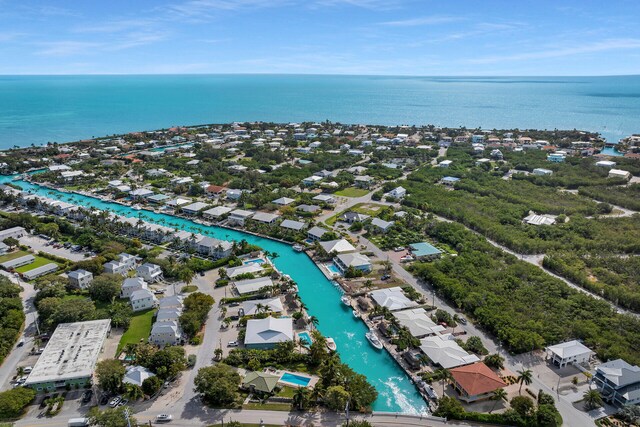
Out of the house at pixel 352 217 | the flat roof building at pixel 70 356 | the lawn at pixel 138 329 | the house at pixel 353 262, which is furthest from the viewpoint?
the house at pixel 352 217

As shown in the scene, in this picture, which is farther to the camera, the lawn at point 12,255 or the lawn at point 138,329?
the lawn at point 12,255

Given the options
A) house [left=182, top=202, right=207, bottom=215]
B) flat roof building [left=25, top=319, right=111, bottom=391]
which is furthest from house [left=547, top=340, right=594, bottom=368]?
house [left=182, top=202, right=207, bottom=215]

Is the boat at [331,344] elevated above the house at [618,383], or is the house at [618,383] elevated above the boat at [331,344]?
the house at [618,383]

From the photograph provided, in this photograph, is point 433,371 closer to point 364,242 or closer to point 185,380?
point 185,380

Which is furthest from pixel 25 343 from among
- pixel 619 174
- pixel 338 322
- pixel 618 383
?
pixel 619 174

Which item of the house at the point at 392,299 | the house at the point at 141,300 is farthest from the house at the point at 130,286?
the house at the point at 392,299

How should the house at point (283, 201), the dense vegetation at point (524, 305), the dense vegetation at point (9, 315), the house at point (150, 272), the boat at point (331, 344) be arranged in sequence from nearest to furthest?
the dense vegetation at point (9, 315), the dense vegetation at point (524, 305), the boat at point (331, 344), the house at point (150, 272), the house at point (283, 201)

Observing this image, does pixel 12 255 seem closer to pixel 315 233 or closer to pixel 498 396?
pixel 315 233

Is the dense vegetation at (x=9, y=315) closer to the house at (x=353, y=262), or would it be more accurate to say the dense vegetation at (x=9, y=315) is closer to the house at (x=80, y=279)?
the house at (x=80, y=279)
